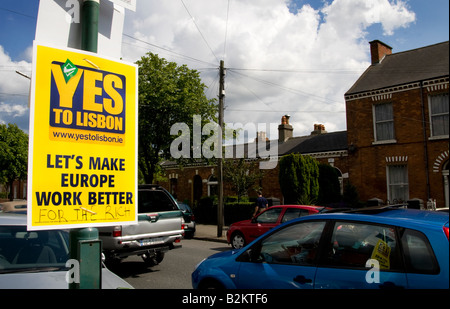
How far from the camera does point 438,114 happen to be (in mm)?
16938

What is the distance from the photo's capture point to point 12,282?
11.8 ft

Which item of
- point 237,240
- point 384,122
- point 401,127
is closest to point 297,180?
point 384,122

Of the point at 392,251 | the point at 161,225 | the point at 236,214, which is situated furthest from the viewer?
the point at 236,214

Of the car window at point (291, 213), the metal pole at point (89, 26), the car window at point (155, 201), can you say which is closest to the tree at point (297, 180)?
the car window at point (291, 213)

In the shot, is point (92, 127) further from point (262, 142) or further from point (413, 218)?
point (262, 142)

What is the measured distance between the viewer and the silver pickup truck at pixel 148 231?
766 cm

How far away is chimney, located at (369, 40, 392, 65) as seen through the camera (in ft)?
68.8

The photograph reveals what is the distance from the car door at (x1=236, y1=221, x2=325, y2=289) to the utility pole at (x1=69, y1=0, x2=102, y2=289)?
2233mm

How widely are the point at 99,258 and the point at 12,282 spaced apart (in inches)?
76.9

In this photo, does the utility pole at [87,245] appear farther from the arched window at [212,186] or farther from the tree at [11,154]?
the tree at [11,154]

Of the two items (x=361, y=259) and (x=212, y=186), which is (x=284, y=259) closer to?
(x=361, y=259)

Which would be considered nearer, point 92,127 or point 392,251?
point 92,127

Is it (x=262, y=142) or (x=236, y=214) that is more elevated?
(x=262, y=142)

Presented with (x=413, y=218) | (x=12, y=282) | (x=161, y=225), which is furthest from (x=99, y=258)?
(x=161, y=225)
